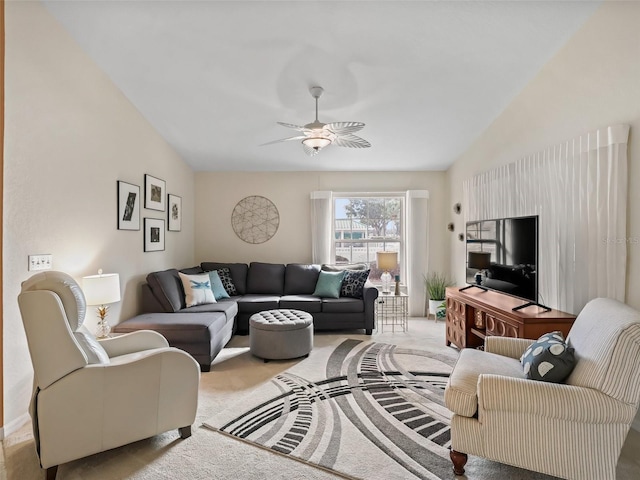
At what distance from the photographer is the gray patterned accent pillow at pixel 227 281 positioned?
5.14 metres

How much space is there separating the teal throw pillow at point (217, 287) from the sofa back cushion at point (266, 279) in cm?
51

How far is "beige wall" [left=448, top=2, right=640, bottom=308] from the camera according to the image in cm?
242

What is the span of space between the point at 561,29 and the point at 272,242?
441 cm

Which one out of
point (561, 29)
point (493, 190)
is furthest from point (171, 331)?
point (561, 29)

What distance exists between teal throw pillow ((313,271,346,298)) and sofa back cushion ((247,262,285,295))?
0.60 metres

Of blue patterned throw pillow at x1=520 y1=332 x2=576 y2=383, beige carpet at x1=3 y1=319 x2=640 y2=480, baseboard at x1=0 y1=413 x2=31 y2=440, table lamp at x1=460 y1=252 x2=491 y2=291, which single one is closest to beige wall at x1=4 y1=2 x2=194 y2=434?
baseboard at x1=0 y1=413 x2=31 y2=440

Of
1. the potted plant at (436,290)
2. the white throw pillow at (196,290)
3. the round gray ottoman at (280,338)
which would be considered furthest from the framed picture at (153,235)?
the potted plant at (436,290)

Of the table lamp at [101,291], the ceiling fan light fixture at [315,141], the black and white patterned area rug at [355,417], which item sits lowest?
the black and white patterned area rug at [355,417]

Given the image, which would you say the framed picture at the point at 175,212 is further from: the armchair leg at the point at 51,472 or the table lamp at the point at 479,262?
the table lamp at the point at 479,262

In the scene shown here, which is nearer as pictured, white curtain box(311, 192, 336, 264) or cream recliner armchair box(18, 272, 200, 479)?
cream recliner armchair box(18, 272, 200, 479)

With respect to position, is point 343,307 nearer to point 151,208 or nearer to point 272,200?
point 272,200

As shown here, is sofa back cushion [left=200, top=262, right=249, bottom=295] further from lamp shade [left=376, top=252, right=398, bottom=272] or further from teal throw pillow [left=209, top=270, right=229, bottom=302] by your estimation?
lamp shade [left=376, top=252, right=398, bottom=272]

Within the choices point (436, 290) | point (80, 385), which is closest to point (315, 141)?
point (80, 385)

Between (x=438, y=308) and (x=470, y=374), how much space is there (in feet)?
11.3
